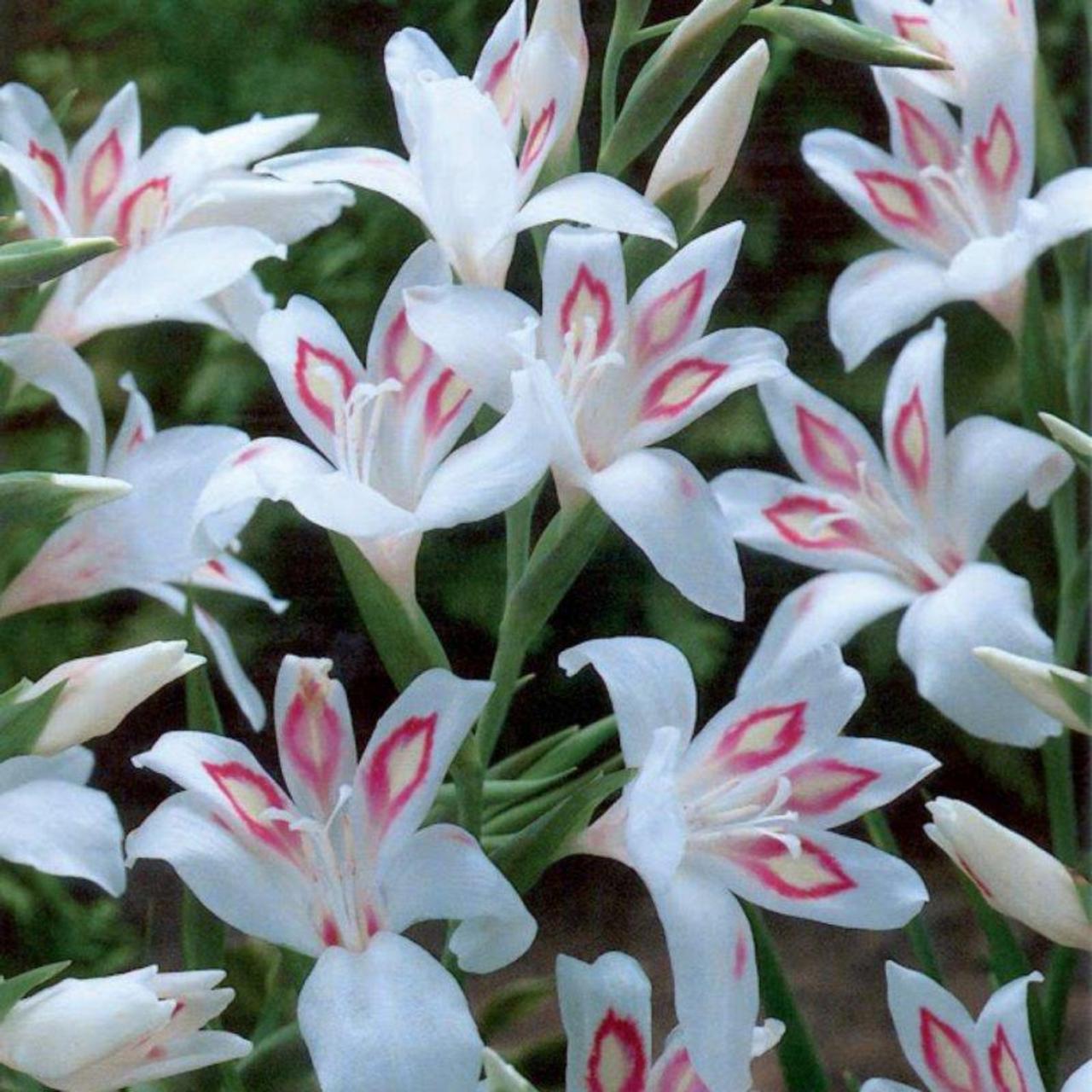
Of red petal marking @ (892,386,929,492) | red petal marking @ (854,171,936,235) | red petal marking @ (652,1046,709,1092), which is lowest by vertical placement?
red petal marking @ (652,1046,709,1092)

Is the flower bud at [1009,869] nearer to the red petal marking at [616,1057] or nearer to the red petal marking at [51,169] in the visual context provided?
the red petal marking at [616,1057]

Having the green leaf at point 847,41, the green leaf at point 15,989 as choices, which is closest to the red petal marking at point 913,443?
the green leaf at point 847,41

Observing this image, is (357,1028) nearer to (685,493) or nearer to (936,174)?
(685,493)

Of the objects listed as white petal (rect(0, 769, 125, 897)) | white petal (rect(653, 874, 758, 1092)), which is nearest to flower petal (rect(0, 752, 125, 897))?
white petal (rect(0, 769, 125, 897))

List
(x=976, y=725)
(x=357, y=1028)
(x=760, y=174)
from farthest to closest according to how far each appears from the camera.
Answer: (x=760, y=174)
(x=976, y=725)
(x=357, y=1028)

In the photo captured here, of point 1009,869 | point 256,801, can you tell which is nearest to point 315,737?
point 256,801

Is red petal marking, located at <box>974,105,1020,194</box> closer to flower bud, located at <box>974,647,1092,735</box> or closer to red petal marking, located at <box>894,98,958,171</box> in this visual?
red petal marking, located at <box>894,98,958,171</box>

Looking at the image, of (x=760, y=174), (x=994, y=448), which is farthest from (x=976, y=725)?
(x=760, y=174)
